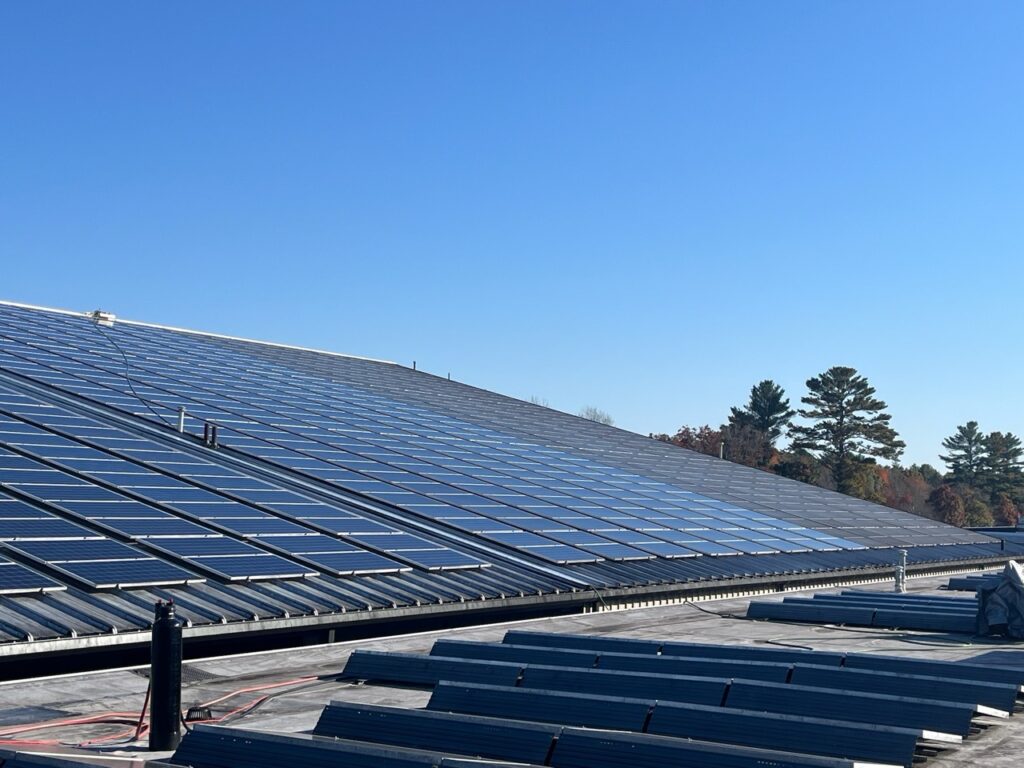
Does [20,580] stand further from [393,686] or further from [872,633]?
[872,633]

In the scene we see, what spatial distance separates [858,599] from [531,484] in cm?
1535

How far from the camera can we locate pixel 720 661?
19156 mm

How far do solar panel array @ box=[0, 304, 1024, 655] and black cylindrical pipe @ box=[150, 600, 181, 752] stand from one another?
483 centimetres

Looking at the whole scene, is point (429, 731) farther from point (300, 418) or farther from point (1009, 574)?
point (300, 418)

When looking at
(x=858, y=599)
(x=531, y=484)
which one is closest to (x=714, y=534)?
(x=531, y=484)

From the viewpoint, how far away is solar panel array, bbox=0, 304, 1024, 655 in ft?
77.9

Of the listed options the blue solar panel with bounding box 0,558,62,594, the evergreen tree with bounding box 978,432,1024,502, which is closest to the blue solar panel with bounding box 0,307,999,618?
the blue solar panel with bounding box 0,558,62,594

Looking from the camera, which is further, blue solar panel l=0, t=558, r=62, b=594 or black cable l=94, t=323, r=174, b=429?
black cable l=94, t=323, r=174, b=429

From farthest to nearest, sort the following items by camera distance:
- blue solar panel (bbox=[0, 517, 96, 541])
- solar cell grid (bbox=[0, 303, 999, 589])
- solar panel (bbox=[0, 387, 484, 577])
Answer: solar cell grid (bbox=[0, 303, 999, 589]) < solar panel (bbox=[0, 387, 484, 577]) < blue solar panel (bbox=[0, 517, 96, 541])

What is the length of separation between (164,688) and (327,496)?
1898 centimetres

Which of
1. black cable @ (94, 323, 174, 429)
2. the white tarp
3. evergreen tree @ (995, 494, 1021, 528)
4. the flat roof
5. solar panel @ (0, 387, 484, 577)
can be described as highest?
evergreen tree @ (995, 494, 1021, 528)

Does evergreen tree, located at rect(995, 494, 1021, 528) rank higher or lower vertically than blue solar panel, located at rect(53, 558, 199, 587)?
higher

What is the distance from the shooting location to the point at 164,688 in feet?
47.6

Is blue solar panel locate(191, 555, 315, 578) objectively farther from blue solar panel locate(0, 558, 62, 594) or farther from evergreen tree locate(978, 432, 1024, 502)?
evergreen tree locate(978, 432, 1024, 502)
